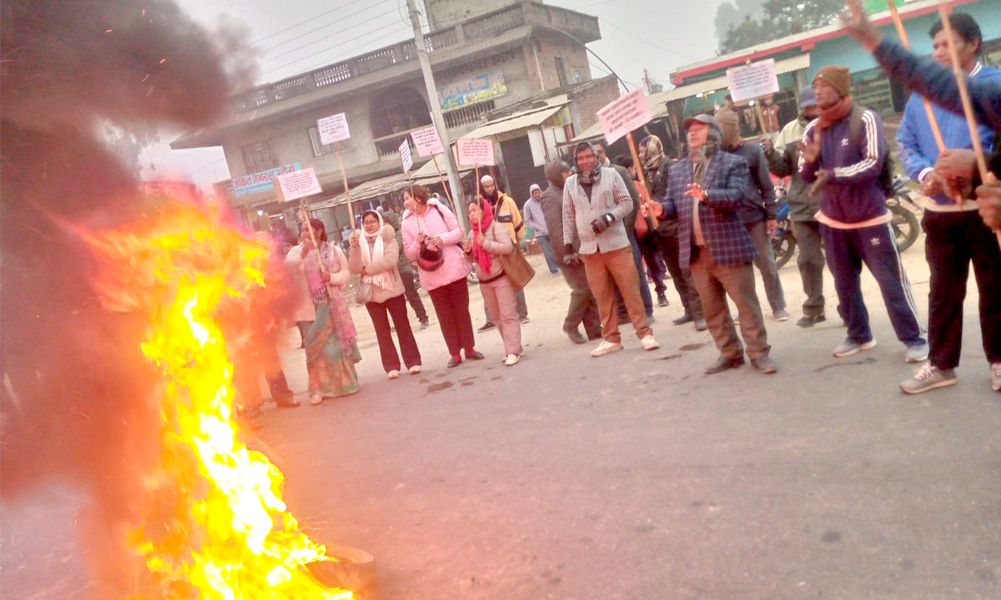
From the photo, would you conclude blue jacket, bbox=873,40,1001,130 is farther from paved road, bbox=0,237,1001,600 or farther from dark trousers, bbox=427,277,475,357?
dark trousers, bbox=427,277,475,357

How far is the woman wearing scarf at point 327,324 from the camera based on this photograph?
7.66 meters

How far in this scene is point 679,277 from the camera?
7.77 m

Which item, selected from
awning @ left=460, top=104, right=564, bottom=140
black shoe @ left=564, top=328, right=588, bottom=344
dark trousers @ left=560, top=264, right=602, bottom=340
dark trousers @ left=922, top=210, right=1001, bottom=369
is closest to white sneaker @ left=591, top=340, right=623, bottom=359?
dark trousers @ left=560, top=264, right=602, bottom=340

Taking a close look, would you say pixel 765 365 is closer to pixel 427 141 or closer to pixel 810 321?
pixel 810 321

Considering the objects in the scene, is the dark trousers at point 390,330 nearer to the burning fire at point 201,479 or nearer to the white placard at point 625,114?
the white placard at point 625,114

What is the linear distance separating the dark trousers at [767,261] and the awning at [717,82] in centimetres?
1305

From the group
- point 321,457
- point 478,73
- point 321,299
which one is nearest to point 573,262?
point 321,299

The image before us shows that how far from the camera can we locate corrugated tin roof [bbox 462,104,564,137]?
20223 millimetres

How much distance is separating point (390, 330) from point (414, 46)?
2049cm

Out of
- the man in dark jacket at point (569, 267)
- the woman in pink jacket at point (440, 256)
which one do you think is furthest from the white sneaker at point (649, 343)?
the woman in pink jacket at point (440, 256)

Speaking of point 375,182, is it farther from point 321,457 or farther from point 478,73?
point 321,457

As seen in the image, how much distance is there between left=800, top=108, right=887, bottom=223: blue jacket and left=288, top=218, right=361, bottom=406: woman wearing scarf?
14.7 ft

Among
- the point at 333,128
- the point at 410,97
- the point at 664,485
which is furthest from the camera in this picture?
the point at 410,97

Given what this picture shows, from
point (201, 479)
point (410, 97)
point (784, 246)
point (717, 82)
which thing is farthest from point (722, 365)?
point (410, 97)
